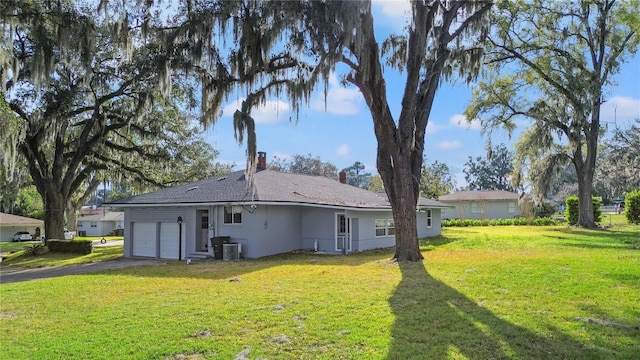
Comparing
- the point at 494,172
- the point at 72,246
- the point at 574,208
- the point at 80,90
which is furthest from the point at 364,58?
the point at 494,172

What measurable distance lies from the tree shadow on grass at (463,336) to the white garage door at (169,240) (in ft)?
42.0

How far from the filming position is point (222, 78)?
14.4 metres

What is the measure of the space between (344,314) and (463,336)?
1963 mm

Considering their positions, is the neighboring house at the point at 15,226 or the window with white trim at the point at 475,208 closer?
the neighboring house at the point at 15,226

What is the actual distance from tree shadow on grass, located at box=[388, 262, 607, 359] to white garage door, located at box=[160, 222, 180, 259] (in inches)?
504

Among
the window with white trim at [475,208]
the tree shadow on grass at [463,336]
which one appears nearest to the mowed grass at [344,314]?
the tree shadow on grass at [463,336]

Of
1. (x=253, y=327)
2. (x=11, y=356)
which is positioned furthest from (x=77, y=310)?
(x=253, y=327)

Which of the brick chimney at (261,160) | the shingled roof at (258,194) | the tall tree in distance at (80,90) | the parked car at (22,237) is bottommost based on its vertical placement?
the parked car at (22,237)

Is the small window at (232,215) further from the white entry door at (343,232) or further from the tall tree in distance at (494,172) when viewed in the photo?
the tall tree in distance at (494,172)

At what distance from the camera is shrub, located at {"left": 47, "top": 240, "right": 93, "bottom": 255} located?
22188mm

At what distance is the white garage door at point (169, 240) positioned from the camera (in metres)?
18.7

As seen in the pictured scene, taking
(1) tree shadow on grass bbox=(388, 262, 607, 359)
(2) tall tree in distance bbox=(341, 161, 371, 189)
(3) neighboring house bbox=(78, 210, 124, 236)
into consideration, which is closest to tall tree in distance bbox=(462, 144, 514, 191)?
(2) tall tree in distance bbox=(341, 161, 371, 189)

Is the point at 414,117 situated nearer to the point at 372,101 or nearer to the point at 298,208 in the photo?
the point at 372,101

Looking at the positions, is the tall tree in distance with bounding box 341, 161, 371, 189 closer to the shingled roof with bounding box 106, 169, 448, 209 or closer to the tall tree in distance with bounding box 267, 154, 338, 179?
the tall tree in distance with bounding box 267, 154, 338, 179
